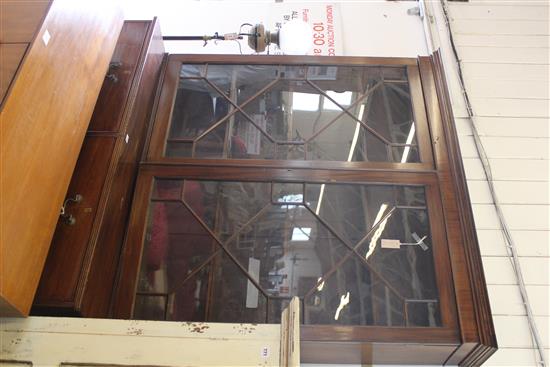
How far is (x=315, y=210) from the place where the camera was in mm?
1667

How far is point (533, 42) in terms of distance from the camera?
247 centimetres

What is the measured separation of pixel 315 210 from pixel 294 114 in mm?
489

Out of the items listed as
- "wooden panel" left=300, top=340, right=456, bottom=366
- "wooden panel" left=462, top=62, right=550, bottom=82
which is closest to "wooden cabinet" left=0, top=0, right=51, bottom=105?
"wooden panel" left=300, top=340, right=456, bottom=366

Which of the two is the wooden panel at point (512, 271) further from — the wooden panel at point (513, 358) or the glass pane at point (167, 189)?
the glass pane at point (167, 189)

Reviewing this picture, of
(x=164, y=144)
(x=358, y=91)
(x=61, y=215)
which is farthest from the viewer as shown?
(x=358, y=91)

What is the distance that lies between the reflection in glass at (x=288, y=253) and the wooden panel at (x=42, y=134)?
42 cm

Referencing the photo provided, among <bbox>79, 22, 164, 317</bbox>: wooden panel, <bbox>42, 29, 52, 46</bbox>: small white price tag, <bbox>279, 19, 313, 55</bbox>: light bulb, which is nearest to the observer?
<bbox>42, 29, 52, 46</bbox>: small white price tag

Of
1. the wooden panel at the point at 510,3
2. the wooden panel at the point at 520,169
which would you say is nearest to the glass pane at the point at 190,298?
the wooden panel at the point at 520,169

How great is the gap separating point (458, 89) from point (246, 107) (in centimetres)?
119

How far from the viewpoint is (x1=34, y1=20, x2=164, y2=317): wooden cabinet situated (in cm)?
126

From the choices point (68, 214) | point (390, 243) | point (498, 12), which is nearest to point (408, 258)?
point (390, 243)

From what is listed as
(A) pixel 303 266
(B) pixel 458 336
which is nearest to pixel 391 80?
(A) pixel 303 266

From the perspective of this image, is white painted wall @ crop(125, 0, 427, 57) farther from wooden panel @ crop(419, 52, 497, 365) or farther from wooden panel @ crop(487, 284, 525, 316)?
wooden panel @ crop(487, 284, 525, 316)

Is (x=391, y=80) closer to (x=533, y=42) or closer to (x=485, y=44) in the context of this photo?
(x=485, y=44)
